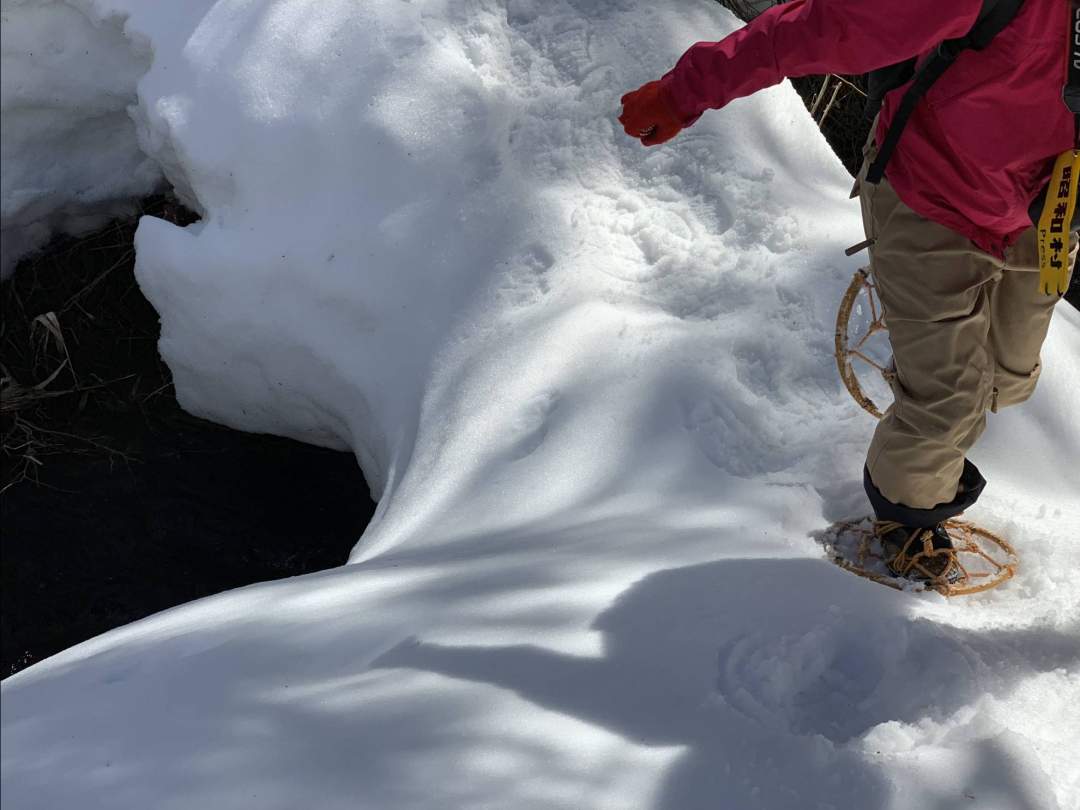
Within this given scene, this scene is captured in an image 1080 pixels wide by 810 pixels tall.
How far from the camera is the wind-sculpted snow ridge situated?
1245 mm

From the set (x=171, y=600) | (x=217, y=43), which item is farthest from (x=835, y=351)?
(x=171, y=600)

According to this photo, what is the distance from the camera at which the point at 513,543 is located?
1.73 m

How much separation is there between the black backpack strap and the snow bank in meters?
1.90

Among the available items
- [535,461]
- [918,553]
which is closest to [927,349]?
[918,553]

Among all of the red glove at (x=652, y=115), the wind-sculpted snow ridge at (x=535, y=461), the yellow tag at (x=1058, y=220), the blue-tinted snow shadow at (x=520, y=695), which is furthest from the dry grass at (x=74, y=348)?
the yellow tag at (x=1058, y=220)

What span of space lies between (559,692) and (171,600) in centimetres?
165

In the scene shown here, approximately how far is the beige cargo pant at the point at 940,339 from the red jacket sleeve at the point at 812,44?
0.86ft

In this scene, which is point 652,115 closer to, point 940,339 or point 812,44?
point 812,44

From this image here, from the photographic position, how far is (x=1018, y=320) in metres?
1.62

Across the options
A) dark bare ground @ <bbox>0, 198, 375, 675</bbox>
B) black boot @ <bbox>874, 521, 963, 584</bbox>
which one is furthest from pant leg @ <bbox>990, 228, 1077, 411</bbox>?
dark bare ground @ <bbox>0, 198, 375, 675</bbox>

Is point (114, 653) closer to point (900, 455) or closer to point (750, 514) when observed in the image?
point (750, 514)

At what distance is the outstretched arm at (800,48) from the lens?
1287 mm

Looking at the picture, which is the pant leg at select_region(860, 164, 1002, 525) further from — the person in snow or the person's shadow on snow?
the person's shadow on snow

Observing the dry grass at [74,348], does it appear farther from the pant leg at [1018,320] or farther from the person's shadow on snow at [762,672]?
the pant leg at [1018,320]
